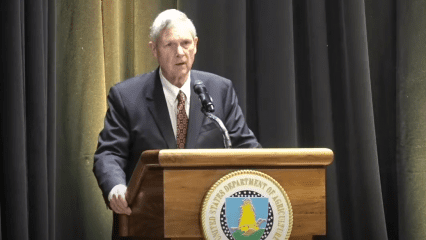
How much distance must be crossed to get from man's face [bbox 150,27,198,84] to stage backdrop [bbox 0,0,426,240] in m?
0.63

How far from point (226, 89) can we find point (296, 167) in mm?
896

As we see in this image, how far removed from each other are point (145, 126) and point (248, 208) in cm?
79

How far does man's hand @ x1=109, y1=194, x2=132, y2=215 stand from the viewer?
1839 mm

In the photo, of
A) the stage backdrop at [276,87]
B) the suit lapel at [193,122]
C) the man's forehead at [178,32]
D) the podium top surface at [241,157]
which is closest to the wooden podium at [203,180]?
the podium top surface at [241,157]

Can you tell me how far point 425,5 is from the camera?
3627 millimetres

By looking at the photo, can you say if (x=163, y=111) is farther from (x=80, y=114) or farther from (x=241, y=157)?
(x=80, y=114)

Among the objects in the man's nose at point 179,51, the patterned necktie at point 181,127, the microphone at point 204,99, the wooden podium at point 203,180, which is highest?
the man's nose at point 179,51

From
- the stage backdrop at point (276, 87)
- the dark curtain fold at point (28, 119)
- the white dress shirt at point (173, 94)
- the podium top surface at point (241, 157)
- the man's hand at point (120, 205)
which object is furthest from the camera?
the stage backdrop at point (276, 87)

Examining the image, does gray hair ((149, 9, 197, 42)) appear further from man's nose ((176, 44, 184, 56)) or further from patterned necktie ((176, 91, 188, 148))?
patterned necktie ((176, 91, 188, 148))

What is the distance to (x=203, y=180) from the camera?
162cm

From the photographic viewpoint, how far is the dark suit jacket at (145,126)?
223 centimetres

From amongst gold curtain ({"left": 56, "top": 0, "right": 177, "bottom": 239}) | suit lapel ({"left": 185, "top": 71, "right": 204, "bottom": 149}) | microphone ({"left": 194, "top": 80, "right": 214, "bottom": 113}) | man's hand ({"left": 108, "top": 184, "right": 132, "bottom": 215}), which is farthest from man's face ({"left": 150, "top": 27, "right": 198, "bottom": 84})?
gold curtain ({"left": 56, "top": 0, "right": 177, "bottom": 239})

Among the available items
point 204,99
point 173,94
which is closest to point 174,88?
point 173,94

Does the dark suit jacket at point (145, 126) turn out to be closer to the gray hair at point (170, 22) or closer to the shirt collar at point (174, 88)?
the shirt collar at point (174, 88)
